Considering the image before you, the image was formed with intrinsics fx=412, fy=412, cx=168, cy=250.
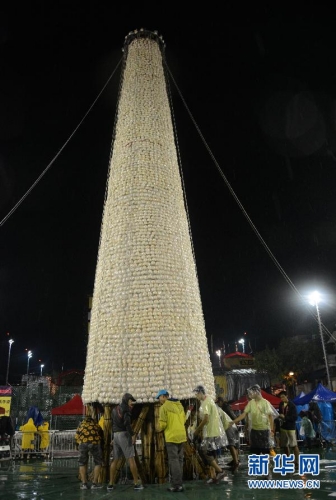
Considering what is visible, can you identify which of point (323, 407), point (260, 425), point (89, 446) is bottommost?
point (89, 446)

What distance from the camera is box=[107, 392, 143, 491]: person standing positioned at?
743 cm

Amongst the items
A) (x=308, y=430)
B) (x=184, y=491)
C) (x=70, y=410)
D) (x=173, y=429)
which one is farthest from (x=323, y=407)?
(x=173, y=429)

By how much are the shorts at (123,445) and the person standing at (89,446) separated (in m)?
0.57

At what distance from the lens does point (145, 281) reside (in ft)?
29.9

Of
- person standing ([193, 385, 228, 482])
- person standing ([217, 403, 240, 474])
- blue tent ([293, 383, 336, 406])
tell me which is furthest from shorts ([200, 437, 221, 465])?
blue tent ([293, 383, 336, 406])

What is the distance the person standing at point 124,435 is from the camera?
7.43 m

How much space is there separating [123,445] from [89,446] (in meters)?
0.84

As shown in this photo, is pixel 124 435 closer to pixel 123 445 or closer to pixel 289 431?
→ pixel 123 445

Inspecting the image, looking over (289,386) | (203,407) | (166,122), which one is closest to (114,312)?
(203,407)

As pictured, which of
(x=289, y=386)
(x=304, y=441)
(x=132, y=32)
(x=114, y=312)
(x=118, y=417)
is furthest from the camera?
(x=289, y=386)

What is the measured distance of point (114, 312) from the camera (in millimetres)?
8961

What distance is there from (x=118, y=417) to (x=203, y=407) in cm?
159

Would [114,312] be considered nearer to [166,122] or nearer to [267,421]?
[267,421]

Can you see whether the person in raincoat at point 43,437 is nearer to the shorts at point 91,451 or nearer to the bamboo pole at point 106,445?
the bamboo pole at point 106,445
